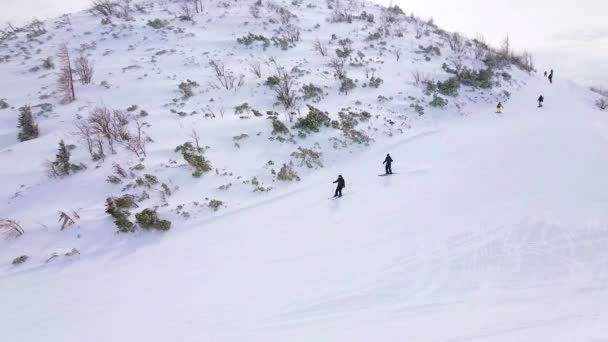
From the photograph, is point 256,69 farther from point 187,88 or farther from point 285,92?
point 187,88

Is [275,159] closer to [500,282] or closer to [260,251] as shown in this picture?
[260,251]

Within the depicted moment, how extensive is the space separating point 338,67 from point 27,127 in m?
18.7

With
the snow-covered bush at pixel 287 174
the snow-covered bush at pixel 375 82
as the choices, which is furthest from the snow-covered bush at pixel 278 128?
the snow-covered bush at pixel 375 82

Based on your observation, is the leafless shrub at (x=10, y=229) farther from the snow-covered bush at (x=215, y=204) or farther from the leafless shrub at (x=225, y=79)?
the leafless shrub at (x=225, y=79)

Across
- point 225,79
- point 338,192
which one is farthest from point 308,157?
point 225,79

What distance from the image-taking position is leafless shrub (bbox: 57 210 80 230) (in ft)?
40.7

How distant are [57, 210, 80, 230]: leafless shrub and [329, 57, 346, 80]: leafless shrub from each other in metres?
18.0

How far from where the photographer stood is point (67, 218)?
40.9ft

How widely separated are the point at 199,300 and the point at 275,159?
9102 mm

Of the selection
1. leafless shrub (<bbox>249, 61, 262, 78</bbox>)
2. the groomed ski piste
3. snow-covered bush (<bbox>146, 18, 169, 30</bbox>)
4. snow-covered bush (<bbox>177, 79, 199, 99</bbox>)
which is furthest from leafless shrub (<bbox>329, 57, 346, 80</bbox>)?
snow-covered bush (<bbox>146, 18, 169, 30</bbox>)

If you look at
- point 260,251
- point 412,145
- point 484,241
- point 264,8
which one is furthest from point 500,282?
point 264,8

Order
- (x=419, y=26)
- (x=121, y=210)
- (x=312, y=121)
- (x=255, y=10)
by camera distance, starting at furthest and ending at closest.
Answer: (x=419, y=26) → (x=255, y=10) → (x=312, y=121) → (x=121, y=210)

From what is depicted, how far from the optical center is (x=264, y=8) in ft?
116

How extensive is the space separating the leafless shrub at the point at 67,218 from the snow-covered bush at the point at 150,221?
223cm
